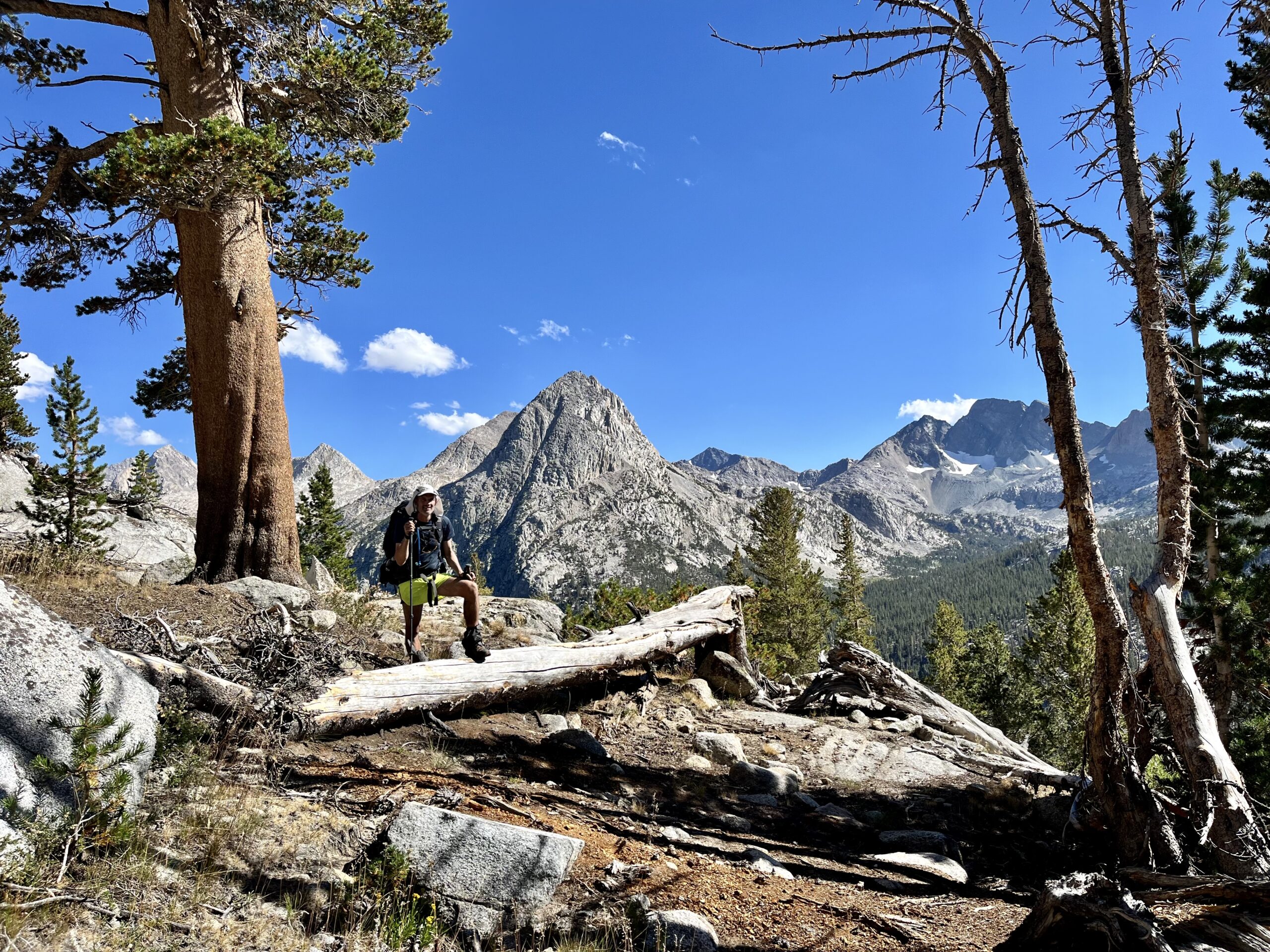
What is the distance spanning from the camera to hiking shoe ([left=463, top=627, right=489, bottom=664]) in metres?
6.53

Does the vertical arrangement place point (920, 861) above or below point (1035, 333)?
below

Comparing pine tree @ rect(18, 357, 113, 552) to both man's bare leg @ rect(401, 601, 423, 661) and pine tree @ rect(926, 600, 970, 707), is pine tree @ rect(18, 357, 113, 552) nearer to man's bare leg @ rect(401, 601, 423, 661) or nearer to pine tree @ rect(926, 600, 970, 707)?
man's bare leg @ rect(401, 601, 423, 661)

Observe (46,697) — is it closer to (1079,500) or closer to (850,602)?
(1079,500)

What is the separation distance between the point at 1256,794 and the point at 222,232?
2081cm

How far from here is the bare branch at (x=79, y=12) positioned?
865 centimetres

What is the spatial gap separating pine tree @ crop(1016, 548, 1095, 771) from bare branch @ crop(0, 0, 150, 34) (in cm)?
3502

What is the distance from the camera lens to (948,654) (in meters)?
50.4

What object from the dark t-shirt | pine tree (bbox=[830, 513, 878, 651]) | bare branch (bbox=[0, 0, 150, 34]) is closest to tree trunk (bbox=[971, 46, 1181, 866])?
the dark t-shirt

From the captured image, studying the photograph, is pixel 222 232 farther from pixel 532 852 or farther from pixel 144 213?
pixel 532 852

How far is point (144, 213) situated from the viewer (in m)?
8.77

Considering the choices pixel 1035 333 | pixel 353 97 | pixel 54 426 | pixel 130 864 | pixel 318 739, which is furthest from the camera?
pixel 54 426

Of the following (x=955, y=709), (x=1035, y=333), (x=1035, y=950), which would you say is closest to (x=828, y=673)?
(x=955, y=709)

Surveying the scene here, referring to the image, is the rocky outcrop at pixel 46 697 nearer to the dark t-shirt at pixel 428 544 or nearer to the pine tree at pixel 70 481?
the dark t-shirt at pixel 428 544

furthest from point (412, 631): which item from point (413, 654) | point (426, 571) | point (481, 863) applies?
point (481, 863)
